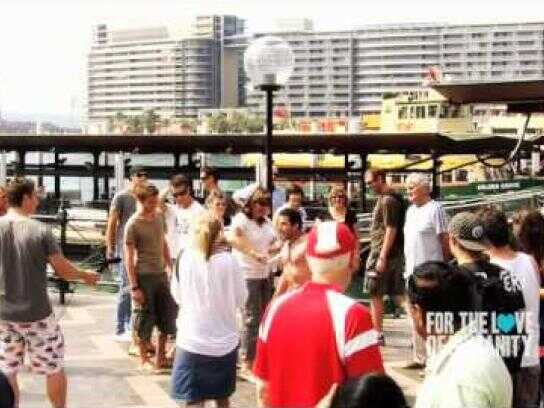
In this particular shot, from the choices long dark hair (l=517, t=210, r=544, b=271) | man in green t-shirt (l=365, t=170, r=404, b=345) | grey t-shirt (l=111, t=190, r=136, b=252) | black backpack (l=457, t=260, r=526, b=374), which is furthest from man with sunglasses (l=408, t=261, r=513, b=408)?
grey t-shirt (l=111, t=190, r=136, b=252)

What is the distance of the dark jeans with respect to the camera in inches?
305

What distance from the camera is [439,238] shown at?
795 centimetres

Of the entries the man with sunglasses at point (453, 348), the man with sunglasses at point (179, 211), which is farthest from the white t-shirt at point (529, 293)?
the man with sunglasses at point (179, 211)

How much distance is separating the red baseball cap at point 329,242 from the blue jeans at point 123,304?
529cm

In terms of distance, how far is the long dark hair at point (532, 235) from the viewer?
518 centimetres

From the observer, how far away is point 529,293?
4.56 metres

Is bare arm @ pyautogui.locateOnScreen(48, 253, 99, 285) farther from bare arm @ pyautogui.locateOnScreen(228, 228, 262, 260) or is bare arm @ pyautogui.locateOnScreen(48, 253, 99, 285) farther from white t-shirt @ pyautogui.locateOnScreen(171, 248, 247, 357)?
bare arm @ pyautogui.locateOnScreen(228, 228, 262, 260)

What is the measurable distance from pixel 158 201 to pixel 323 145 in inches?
871

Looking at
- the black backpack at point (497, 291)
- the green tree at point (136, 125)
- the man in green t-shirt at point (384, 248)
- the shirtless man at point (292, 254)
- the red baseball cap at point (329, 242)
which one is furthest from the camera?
the green tree at point (136, 125)

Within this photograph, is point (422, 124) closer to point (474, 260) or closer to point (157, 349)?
point (157, 349)

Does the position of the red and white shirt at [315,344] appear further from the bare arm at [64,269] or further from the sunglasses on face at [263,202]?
the sunglasses on face at [263,202]

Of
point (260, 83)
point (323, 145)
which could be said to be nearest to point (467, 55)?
point (323, 145)

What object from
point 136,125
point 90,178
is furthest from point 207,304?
point 136,125

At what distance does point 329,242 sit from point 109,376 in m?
4.66
